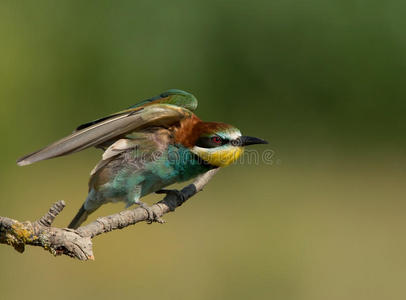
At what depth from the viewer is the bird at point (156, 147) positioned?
227 centimetres

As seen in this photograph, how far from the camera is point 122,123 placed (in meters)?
2.23

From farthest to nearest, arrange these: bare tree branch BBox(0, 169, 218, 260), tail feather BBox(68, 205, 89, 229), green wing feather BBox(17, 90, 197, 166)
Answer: tail feather BBox(68, 205, 89, 229)
green wing feather BBox(17, 90, 197, 166)
bare tree branch BBox(0, 169, 218, 260)

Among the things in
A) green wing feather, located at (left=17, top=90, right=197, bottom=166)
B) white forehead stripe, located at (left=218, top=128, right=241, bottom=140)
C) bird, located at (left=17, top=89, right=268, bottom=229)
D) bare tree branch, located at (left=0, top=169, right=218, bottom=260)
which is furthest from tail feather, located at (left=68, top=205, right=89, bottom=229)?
bare tree branch, located at (left=0, top=169, right=218, bottom=260)

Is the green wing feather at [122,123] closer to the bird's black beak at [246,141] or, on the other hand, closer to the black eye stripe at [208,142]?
the black eye stripe at [208,142]

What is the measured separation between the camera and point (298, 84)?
18.2 feet

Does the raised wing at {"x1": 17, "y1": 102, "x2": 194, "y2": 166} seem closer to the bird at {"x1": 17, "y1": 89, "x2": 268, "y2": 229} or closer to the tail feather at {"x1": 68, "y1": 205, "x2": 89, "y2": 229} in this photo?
the bird at {"x1": 17, "y1": 89, "x2": 268, "y2": 229}

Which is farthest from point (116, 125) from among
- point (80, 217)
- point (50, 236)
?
point (50, 236)

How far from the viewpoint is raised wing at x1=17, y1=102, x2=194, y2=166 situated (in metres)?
2.02

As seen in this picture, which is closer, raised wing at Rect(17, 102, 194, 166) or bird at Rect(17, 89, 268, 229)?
raised wing at Rect(17, 102, 194, 166)

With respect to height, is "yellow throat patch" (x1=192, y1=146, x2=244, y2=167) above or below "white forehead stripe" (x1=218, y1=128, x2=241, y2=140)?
below

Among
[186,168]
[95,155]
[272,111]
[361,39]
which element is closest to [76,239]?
[186,168]

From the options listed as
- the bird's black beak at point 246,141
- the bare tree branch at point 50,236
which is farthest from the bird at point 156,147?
the bare tree branch at point 50,236

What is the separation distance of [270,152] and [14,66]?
2384mm

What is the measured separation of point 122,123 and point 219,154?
16.5 inches
